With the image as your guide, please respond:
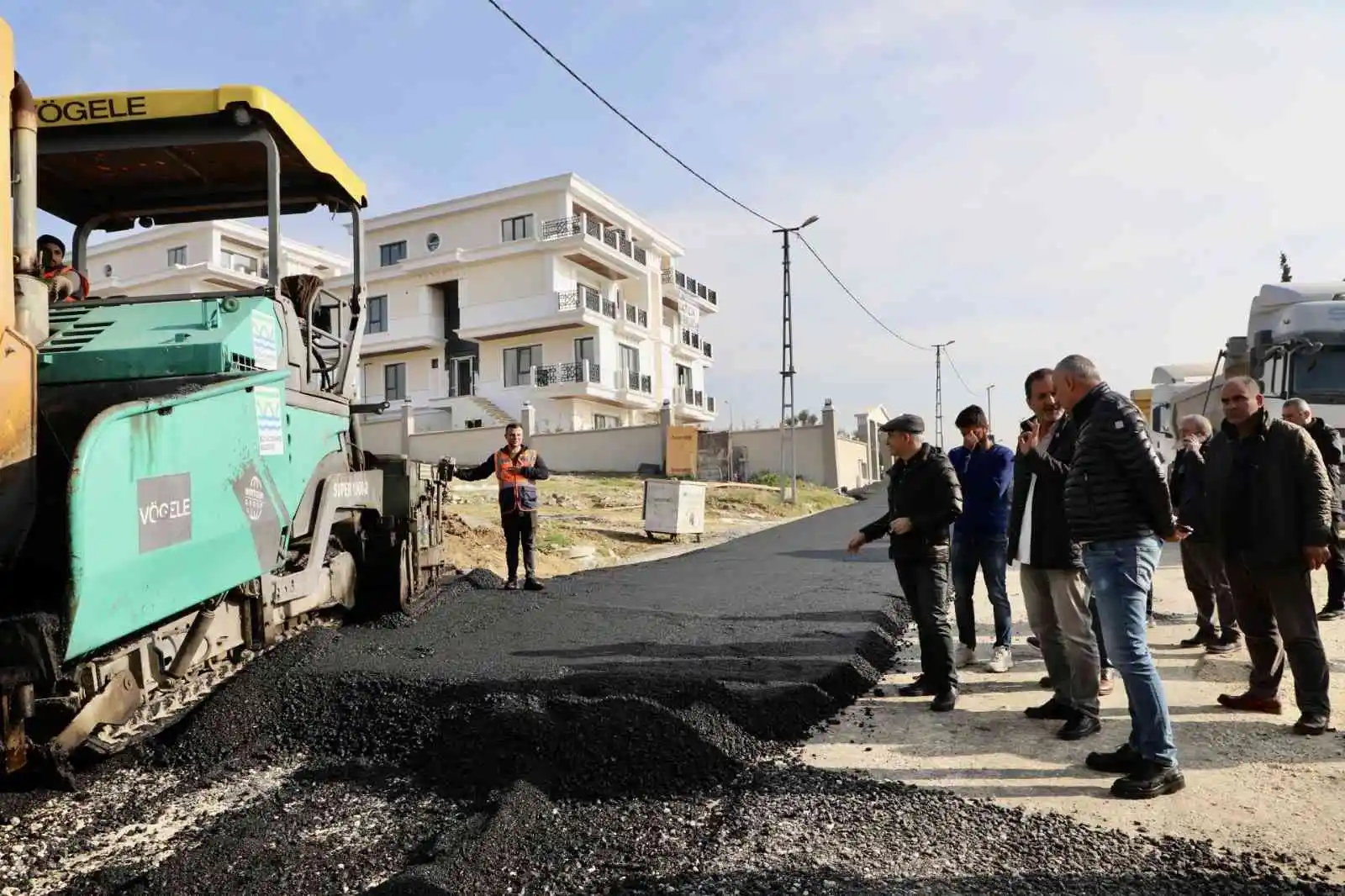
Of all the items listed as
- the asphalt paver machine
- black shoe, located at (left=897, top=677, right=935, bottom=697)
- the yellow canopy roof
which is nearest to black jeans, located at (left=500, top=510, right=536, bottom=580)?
the asphalt paver machine

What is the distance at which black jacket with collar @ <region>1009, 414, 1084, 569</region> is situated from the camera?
4.70m

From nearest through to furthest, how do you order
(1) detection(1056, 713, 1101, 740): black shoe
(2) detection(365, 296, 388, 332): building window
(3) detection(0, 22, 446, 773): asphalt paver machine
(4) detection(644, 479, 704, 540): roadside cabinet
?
(3) detection(0, 22, 446, 773): asphalt paver machine → (1) detection(1056, 713, 1101, 740): black shoe → (4) detection(644, 479, 704, 540): roadside cabinet → (2) detection(365, 296, 388, 332): building window

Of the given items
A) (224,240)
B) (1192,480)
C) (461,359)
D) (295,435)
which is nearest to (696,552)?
(1192,480)

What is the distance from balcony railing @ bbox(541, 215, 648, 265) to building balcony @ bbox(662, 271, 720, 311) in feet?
13.2

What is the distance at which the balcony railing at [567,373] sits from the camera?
116ft

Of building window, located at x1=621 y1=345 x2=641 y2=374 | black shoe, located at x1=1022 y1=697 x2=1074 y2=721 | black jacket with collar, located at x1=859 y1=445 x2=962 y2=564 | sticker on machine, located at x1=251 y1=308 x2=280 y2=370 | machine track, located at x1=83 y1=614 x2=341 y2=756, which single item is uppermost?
building window, located at x1=621 y1=345 x2=641 y2=374

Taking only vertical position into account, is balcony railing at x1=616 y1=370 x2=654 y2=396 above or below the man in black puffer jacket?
above

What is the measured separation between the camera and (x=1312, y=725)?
444 centimetres

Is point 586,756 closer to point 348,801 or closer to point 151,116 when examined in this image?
point 348,801

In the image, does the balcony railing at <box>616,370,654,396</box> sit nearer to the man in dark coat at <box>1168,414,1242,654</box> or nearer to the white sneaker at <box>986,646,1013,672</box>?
the man in dark coat at <box>1168,414,1242,654</box>

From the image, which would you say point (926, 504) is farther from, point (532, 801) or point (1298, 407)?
point (1298, 407)

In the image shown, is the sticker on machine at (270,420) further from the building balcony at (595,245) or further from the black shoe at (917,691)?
the building balcony at (595,245)

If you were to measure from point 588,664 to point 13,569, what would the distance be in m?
3.01

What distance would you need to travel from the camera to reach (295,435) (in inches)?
186
